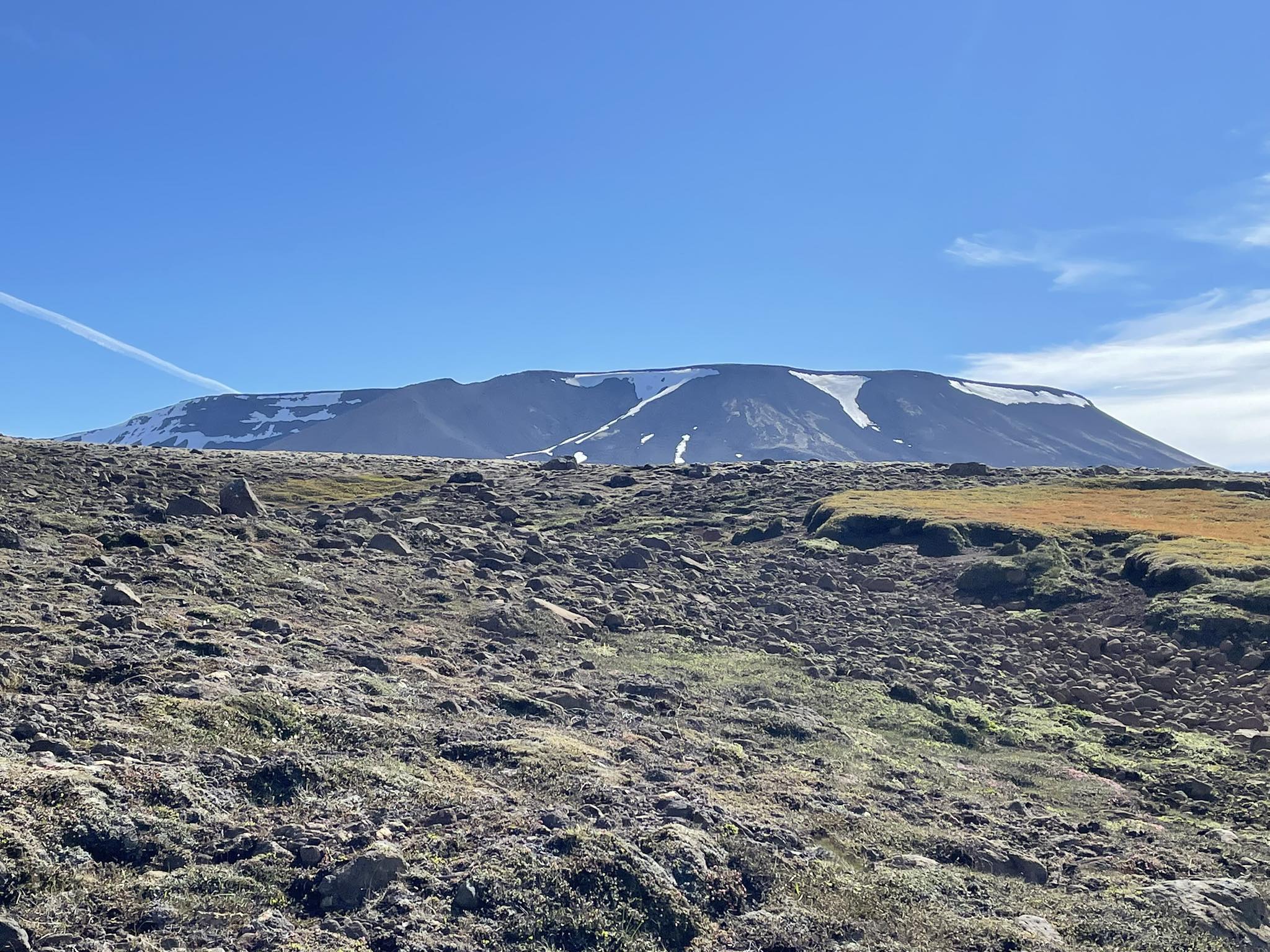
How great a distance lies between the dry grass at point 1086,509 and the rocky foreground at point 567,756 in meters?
10.9

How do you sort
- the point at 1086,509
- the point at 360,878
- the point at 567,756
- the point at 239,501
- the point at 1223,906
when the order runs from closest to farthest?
the point at 360,878
the point at 1223,906
the point at 567,756
the point at 239,501
the point at 1086,509

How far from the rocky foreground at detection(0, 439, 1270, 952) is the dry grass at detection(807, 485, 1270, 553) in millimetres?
10921

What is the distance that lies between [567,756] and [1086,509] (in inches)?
1600

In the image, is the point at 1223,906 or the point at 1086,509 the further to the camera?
the point at 1086,509

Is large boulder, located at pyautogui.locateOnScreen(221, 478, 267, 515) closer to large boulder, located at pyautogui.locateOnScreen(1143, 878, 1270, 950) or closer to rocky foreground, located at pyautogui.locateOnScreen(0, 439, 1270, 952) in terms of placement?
rocky foreground, located at pyautogui.locateOnScreen(0, 439, 1270, 952)

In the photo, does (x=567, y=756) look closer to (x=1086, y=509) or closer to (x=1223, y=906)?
(x=1223, y=906)

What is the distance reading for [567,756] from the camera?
41.1 feet

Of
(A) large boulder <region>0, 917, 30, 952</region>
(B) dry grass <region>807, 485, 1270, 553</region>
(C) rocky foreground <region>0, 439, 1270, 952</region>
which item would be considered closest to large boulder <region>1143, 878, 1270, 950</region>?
(C) rocky foreground <region>0, 439, 1270, 952</region>

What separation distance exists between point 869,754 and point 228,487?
22.2m

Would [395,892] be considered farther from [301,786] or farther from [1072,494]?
[1072,494]

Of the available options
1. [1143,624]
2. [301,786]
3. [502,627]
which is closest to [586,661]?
[502,627]

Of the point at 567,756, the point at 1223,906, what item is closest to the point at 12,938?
the point at 567,756

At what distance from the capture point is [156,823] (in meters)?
8.73

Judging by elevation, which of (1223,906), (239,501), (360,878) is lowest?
(1223,906)
